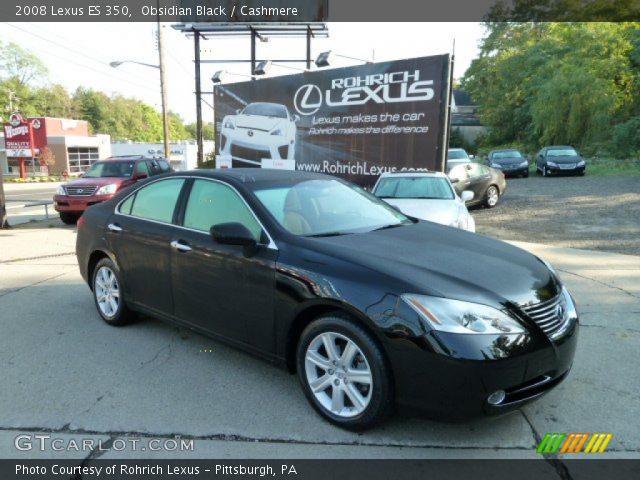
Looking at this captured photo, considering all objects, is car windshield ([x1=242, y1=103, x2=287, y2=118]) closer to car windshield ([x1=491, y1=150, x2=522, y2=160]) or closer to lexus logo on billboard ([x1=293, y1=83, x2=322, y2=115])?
lexus logo on billboard ([x1=293, y1=83, x2=322, y2=115])

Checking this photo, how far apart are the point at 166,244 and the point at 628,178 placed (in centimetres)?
2095

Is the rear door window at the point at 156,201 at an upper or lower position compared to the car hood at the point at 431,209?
upper

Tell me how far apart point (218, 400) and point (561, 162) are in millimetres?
22044

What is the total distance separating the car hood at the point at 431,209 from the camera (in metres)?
7.66

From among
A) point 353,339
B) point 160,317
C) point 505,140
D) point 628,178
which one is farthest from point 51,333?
point 505,140

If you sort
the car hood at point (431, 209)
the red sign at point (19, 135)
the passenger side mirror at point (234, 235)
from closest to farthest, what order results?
the passenger side mirror at point (234, 235), the car hood at point (431, 209), the red sign at point (19, 135)

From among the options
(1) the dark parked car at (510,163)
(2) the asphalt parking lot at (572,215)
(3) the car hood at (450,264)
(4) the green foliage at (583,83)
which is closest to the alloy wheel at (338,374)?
(3) the car hood at (450,264)

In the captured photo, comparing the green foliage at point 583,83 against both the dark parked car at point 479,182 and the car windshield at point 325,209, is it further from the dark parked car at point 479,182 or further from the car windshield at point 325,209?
the car windshield at point 325,209

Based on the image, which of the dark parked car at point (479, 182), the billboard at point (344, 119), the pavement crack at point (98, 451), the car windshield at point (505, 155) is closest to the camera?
the pavement crack at point (98, 451)

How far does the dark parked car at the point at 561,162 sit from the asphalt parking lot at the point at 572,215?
220 centimetres

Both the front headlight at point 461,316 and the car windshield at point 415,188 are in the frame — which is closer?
the front headlight at point 461,316

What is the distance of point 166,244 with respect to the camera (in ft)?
13.5

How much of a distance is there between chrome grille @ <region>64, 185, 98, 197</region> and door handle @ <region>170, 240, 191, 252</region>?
9.43m

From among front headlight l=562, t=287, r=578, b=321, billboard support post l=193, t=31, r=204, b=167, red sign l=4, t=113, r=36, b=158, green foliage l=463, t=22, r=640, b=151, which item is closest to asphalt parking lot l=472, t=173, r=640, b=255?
front headlight l=562, t=287, r=578, b=321
